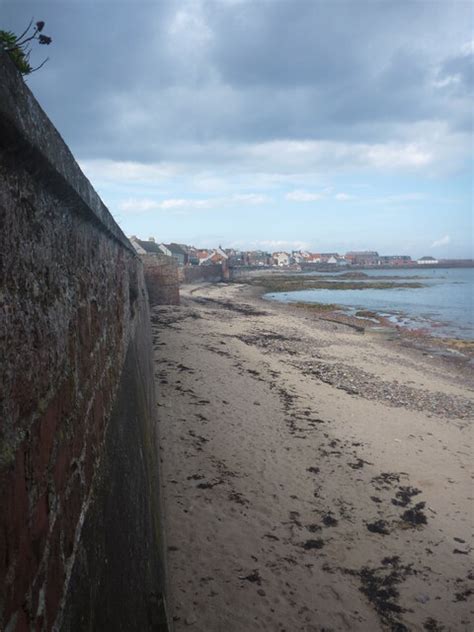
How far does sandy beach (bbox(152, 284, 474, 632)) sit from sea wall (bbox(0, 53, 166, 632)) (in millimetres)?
2215

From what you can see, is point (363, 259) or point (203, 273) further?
point (363, 259)

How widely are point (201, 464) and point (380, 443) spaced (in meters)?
3.76

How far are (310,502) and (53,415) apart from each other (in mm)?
5306

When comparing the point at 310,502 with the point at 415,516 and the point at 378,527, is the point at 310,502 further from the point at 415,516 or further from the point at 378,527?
the point at 415,516

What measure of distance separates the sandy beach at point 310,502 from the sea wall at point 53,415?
7.27 ft

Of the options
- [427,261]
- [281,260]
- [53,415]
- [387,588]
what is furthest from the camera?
[427,261]

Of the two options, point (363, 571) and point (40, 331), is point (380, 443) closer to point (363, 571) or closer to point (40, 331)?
point (363, 571)

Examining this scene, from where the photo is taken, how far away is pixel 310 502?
590 cm

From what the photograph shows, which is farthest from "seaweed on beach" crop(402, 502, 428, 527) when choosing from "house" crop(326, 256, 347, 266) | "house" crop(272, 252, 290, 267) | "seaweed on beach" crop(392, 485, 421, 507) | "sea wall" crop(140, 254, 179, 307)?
"house" crop(326, 256, 347, 266)

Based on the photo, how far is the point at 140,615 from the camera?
208 cm

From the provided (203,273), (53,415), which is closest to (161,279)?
(53,415)

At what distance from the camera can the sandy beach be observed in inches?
163

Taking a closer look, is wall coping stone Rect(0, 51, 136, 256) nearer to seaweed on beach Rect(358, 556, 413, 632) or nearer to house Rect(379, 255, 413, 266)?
seaweed on beach Rect(358, 556, 413, 632)

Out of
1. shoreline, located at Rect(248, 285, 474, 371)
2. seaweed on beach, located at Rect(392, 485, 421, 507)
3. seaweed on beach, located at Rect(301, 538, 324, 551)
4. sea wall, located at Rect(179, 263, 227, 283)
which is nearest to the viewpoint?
seaweed on beach, located at Rect(301, 538, 324, 551)
